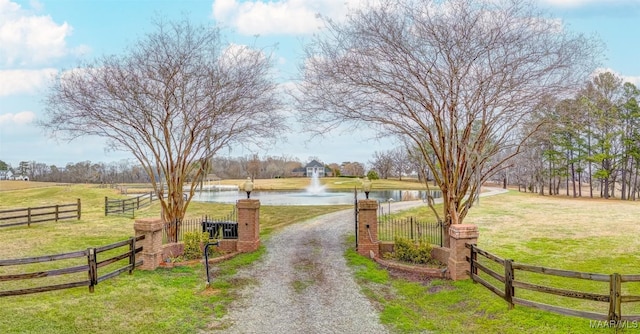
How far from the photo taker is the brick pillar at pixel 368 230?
1511 centimetres

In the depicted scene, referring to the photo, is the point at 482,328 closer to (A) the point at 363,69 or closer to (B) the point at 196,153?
(A) the point at 363,69

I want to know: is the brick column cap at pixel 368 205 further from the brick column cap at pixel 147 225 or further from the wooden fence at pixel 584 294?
the brick column cap at pixel 147 225

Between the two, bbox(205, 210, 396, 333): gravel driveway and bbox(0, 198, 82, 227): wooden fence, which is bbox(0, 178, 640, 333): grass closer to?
bbox(205, 210, 396, 333): gravel driveway

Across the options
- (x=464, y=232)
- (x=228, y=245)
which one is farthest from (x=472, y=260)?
(x=228, y=245)

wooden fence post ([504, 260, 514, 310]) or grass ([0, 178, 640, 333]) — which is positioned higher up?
wooden fence post ([504, 260, 514, 310])

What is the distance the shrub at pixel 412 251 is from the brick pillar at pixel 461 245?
7.25 feet

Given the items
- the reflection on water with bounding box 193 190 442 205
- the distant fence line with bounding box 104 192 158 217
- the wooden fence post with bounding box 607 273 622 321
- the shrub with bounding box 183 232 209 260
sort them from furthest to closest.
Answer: the reflection on water with bounding box 193 190 442 205 < the distant fence line with bounding box 104 192 158 217 < the shrub with bounding box 183 232 209 260 < the wooden fence post with bounding box 607 273 622 321

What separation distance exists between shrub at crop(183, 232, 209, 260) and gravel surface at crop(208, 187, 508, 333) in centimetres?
256

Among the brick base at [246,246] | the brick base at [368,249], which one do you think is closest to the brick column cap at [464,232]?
the brick base at [368,249]

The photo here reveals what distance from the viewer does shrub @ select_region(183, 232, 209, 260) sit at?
14414 mm

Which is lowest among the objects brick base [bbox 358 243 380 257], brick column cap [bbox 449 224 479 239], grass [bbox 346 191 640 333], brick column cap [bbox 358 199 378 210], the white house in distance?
grass [bbox 346 191 640 333]

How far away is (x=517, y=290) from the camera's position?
10.5 meters

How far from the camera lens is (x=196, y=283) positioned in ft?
37.4

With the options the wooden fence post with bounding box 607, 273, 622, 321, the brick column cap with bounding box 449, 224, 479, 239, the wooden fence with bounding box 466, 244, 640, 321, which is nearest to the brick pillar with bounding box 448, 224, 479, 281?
the brick column cap with bounding box 449, 224, 479, 239
